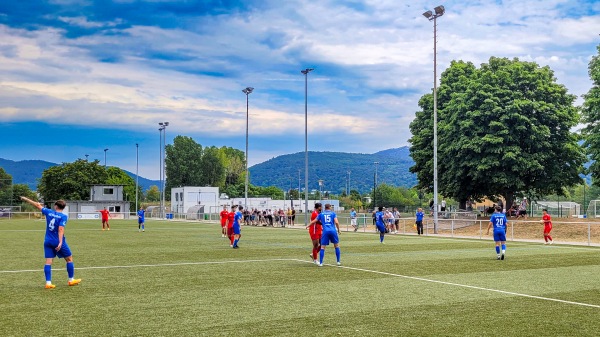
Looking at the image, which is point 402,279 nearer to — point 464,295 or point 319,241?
point 464,295

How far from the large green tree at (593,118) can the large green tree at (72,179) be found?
84372 mm

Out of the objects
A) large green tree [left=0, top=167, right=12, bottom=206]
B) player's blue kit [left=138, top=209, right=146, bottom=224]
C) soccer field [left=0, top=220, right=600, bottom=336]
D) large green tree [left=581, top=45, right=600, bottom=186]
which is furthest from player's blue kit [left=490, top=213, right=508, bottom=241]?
large green tree [left=0, top=167, right=12, bottom=206]

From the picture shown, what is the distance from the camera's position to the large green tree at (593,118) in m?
40.4

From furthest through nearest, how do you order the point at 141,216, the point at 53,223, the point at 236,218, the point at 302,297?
the point at 141,216 → the point at 236,218 → the point at 53,223 → the point at 302,297

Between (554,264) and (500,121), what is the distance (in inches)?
1110

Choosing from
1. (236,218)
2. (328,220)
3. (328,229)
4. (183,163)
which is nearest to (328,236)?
(328,229)

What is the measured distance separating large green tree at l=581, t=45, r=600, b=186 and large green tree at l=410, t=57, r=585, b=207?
327 centimetres

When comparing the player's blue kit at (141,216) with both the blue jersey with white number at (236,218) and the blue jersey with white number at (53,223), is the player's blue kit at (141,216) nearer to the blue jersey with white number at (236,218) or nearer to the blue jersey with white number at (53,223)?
the blue jersey with white number at (236,218)

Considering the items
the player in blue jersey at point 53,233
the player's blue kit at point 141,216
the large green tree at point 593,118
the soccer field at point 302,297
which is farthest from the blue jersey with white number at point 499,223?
Answer: the player's blue kit at point 141,216

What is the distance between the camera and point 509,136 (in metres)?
45.0

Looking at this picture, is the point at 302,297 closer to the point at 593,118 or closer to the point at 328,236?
the point at 328,236

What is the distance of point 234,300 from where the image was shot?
38.1ft

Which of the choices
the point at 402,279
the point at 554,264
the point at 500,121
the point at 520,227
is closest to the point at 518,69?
the point at 500,121

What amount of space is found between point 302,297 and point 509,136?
3664 centimetres
